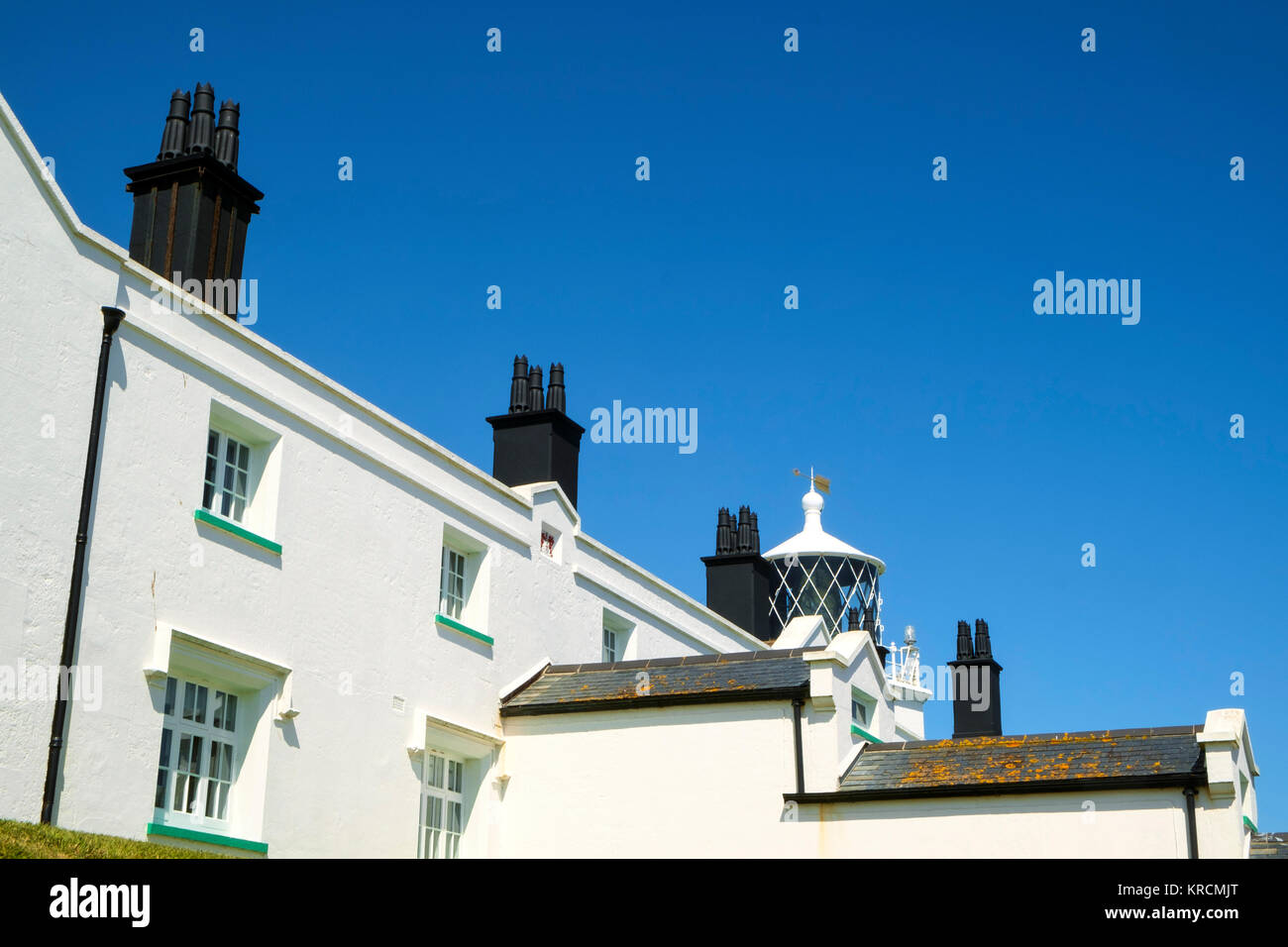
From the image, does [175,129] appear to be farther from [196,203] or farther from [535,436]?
[535,436]

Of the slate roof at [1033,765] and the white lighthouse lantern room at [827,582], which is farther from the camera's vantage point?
the white lighthouse lantern room at [827,582]

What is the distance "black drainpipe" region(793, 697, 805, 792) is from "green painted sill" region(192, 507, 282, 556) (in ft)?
24.3

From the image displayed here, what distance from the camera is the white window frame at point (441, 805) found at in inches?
761

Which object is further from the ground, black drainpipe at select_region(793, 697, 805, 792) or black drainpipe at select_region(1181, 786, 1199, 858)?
black drainpipe at select_region(793, 697, 805, 792)

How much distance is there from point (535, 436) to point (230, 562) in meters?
9.05

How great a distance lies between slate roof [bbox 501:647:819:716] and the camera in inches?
773

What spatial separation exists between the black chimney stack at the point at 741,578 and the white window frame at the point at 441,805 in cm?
1279

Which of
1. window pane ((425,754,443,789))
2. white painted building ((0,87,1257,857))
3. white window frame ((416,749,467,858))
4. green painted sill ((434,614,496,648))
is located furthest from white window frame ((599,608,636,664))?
window pane ((425,754,443,789))

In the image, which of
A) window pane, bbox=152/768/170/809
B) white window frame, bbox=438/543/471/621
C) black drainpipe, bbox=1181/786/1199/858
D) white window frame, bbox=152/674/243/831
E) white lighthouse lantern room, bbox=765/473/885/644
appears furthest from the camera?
white lighthouse lantern room, bbox=765/473/885/644

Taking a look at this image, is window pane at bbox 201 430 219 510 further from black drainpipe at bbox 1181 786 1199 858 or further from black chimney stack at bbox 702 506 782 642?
black chimney stack at bbox 702 506 782 642

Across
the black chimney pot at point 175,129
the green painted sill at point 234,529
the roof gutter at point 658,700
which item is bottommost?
the roof gutter at point 658,700

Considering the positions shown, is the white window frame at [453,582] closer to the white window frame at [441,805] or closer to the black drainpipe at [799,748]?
the white window frame at [441,805]

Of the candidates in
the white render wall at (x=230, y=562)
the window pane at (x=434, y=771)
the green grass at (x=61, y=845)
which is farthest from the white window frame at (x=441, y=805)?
the green grass at (x=61, y=845)
